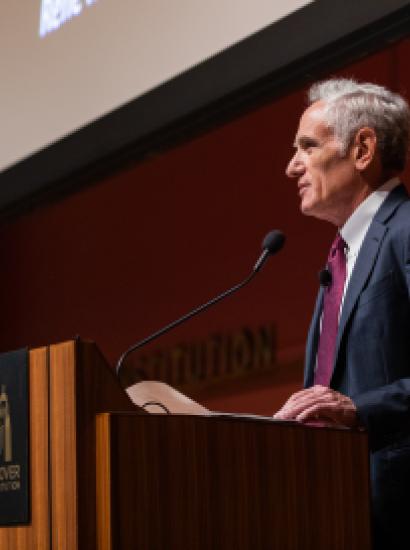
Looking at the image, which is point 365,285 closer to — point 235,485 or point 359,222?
point 359,222

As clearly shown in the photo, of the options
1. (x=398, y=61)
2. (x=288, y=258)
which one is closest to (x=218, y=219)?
(x=288, y=258)

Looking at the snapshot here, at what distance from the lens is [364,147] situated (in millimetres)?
2398

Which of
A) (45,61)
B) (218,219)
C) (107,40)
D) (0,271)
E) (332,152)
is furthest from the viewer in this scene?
(0,271)

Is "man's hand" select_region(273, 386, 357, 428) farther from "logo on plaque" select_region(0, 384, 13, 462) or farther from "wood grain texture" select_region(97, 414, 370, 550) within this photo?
"logo on plaque" select_region(0, 384, 13, 462)

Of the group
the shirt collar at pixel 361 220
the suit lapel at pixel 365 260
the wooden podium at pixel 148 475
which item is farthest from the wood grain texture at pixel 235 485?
the shirt collar at pixel 361 220

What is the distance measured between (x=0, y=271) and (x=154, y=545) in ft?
16.8

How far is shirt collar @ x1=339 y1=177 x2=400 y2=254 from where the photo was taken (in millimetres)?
2309

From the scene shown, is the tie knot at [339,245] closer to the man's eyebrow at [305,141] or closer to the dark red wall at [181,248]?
the man's eyebrow at [305,141]

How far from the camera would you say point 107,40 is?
362cm

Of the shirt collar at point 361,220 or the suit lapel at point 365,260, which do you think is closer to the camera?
the suit lapel at point 365,260

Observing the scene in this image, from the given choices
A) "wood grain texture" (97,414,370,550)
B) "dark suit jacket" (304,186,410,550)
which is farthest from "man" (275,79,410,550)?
"wood grain texture" (97,414,370,550)

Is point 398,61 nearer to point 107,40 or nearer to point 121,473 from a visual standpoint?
point 107,40

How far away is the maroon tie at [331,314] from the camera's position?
2195 mm

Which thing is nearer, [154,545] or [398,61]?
[154,545]
